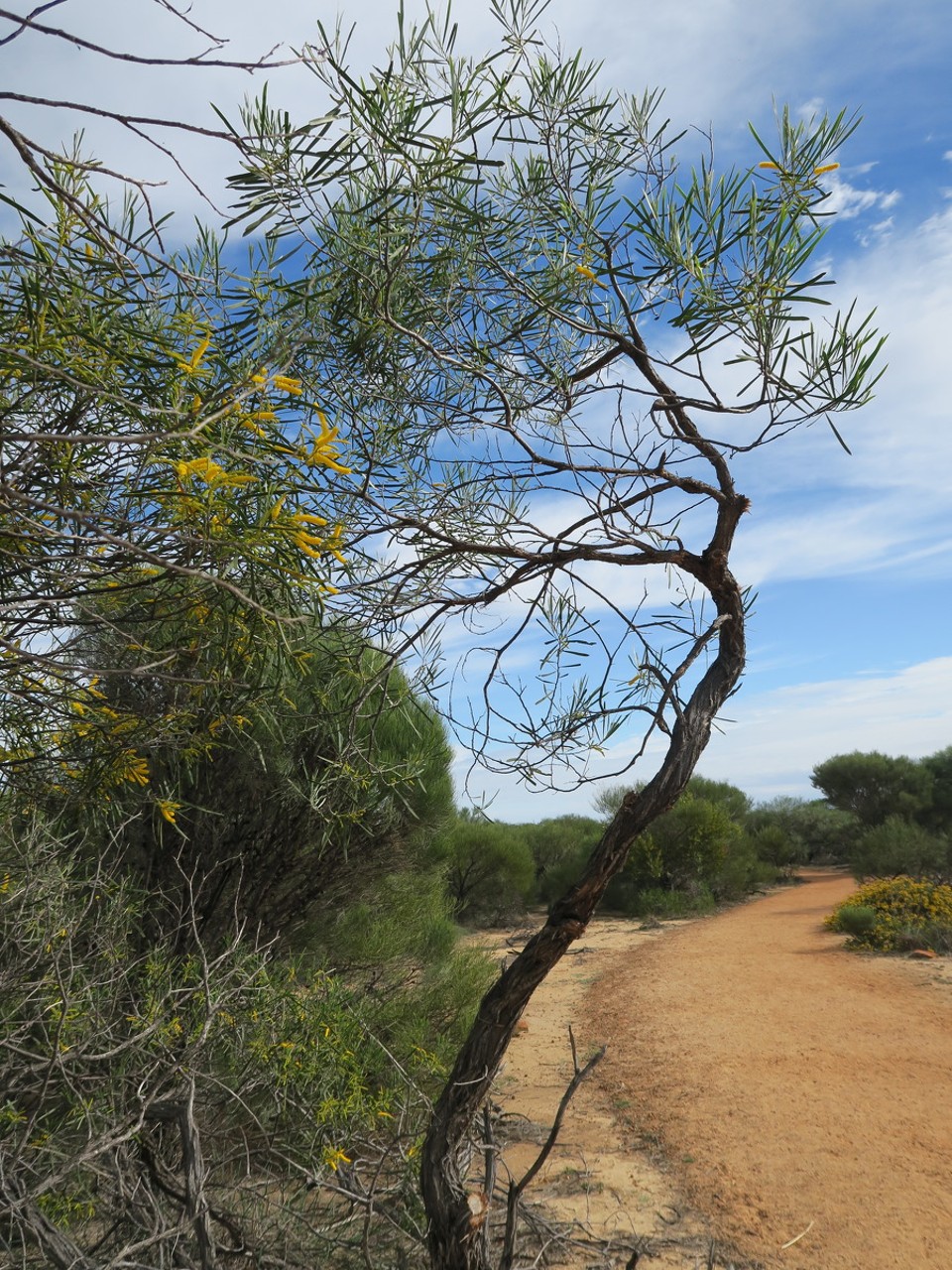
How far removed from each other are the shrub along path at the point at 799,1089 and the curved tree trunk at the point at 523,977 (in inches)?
101

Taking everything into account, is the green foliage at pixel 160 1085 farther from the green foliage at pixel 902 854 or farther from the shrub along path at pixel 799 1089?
the green foliage at pixel 902 854

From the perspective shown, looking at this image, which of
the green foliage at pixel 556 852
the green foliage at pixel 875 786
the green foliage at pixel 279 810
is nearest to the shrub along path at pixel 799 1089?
the green foliage at pixel 279 810

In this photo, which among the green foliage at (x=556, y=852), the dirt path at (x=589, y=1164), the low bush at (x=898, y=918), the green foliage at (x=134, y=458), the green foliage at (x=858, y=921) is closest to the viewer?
the green foliage at (x=134, y=458)

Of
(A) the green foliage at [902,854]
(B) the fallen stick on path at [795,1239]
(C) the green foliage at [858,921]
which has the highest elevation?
(A) the green foliage at [902,854]

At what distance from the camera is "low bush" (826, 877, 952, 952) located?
1352cm

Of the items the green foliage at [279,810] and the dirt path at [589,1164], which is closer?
the green foliage at [279,810]

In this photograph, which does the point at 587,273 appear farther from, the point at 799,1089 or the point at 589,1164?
the point at 799,1089

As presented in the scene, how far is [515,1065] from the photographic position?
9469mm

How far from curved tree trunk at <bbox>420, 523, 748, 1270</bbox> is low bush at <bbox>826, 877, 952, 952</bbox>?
39.0 feet

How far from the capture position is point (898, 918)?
14.3m

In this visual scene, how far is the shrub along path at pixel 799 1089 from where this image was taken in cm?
545

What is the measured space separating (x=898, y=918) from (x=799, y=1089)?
294 inches

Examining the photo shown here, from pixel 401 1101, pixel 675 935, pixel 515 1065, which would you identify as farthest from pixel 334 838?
pixel 675 935

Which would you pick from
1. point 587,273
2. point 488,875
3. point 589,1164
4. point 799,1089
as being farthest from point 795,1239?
point 488,875
